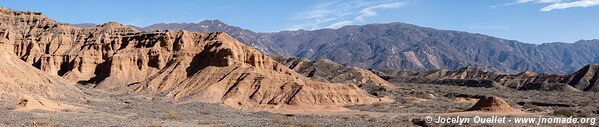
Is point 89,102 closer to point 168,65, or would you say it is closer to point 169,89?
point 169,89

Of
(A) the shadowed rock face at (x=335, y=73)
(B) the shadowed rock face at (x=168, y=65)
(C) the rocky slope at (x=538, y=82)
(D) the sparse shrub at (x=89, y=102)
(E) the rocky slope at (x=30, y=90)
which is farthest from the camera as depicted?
(C) the rocky slope at (x=538, y=82)

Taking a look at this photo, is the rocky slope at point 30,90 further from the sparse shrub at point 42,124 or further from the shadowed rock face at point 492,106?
the shadowed rock face at point 492,106

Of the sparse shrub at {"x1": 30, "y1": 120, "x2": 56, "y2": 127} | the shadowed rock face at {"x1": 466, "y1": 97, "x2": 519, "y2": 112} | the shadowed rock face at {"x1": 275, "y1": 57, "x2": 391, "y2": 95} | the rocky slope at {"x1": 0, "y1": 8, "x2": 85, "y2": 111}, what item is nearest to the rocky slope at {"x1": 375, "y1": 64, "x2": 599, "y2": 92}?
the shadowed rock face at {"x1": 275, "y1": 57, "x2": 391, "y2": 95}

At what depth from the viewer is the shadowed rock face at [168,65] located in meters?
70.6

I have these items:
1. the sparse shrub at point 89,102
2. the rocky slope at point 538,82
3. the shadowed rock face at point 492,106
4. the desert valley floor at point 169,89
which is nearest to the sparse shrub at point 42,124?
the desert valley floor at point 169,89

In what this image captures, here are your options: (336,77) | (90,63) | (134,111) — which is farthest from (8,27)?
(336,77)

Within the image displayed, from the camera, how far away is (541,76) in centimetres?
18125

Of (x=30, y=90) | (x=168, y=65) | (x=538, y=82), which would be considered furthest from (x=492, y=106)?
(x=538, y=82)

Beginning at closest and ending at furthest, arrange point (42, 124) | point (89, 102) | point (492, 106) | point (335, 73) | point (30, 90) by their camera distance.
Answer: point (42, 124)
point (30, 90)
point (89, 102)
point (492, 106)
point (335, 73)

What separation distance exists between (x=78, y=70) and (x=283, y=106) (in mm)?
30404

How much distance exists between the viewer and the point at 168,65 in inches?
3236

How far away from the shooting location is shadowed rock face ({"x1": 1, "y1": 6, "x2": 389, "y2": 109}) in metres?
70.6

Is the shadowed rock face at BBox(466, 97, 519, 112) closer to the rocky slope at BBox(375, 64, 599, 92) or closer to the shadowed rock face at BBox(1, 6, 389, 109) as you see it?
the shadowed rock face at BBox(1, 6, 389, 109)

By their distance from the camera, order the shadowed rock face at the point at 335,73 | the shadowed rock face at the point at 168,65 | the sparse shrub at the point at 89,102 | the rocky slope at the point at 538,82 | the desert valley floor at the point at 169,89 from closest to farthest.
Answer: the desert valley floor at the point at 169,89, the sparse shrub at the point at 89,102, the shadowed rock face at the point at 168,65, the shadowed rock face at the point at 335,73, the rocky slope at the point at 538,82
